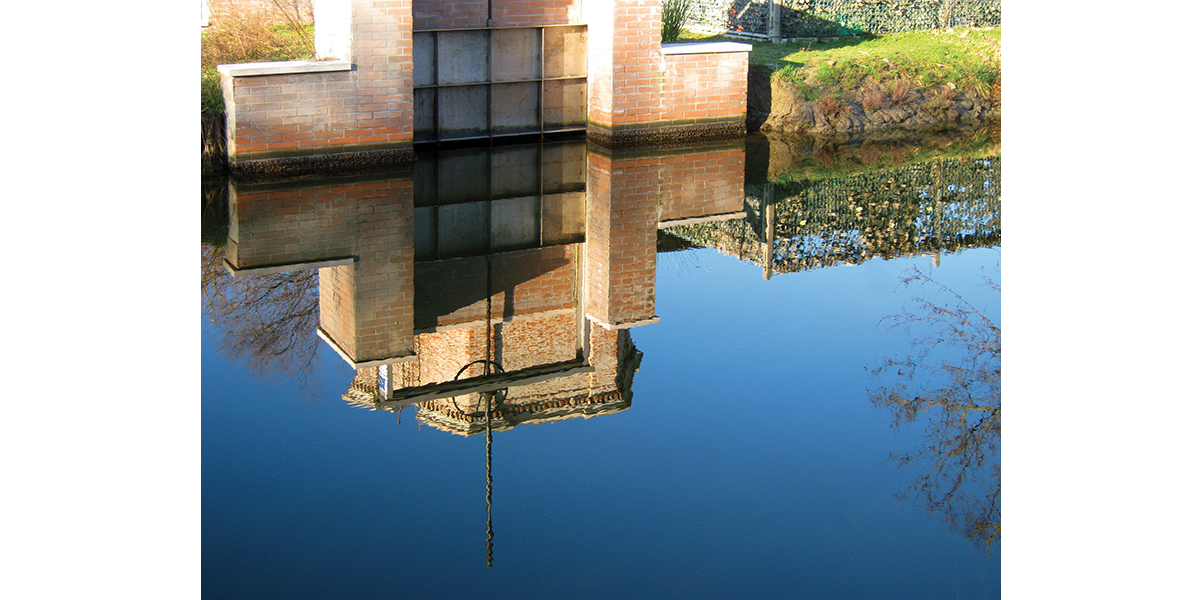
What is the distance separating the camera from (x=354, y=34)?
13594mm

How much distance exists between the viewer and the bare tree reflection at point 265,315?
842 centimetres

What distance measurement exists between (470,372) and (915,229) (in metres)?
5.53

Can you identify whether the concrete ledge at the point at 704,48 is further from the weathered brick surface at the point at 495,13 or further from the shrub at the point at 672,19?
the shrub at the point at 672,19

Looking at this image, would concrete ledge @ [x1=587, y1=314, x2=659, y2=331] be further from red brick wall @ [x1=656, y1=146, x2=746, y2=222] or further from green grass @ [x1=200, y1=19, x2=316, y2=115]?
green grass @ [x1=200, y1=19, x2=316, y2=115]

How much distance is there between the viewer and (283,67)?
43.8 ft

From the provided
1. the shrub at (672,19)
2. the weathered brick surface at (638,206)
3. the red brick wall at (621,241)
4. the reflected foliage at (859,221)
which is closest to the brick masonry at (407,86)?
the weathered brick surface at (638,206)

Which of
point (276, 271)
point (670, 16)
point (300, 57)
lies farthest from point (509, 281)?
point (670, 16)

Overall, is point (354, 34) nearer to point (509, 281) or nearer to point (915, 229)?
point (509, 281)

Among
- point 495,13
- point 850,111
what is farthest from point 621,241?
point 850,111

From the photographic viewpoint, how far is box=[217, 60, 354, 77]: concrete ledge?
1302 cm

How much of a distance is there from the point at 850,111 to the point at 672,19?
371 cm

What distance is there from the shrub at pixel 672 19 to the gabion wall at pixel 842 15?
1.15 m

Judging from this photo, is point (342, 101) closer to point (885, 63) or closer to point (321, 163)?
point (321, 163)

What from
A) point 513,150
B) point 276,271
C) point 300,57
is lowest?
point 276,271
